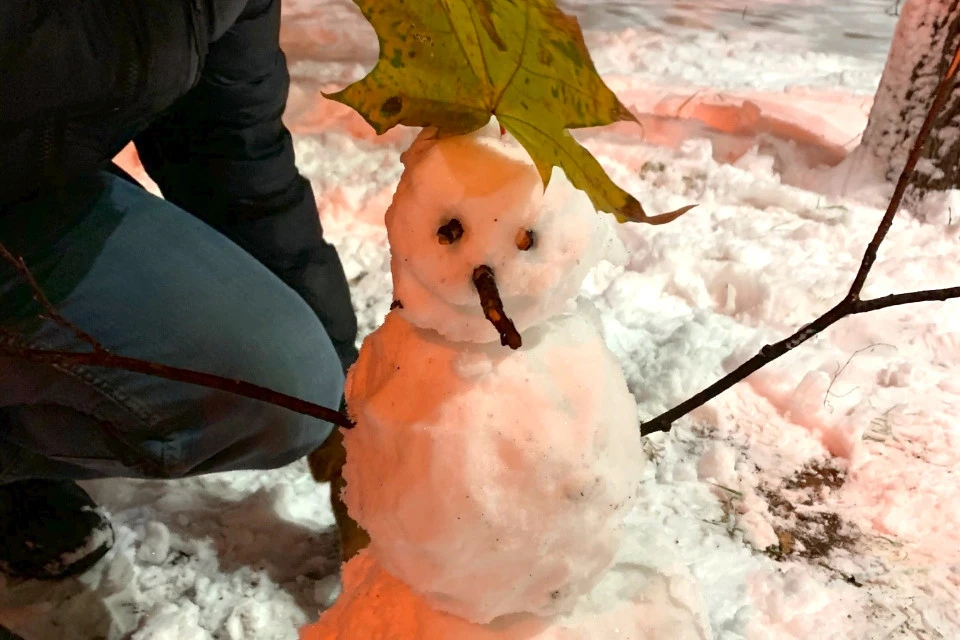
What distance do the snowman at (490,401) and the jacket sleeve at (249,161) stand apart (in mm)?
581

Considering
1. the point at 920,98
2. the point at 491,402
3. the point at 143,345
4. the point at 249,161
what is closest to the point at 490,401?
the point at 491,402

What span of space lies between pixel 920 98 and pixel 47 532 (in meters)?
1.56

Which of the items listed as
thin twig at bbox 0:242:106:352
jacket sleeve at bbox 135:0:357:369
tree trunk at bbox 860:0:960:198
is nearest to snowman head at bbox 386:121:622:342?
thin twig at bbox 0:242:106:352

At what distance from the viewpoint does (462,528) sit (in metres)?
0.37

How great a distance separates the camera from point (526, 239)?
1.12ft

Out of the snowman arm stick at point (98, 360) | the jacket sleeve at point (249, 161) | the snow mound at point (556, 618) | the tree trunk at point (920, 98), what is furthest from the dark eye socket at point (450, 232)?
the tree trunk at point (920, 98)

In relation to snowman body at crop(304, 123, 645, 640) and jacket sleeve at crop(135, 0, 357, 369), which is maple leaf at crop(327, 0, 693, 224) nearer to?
snowman body at crop(304, 123, 645, 640)

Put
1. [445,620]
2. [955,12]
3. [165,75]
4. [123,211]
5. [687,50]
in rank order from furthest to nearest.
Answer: [687,50]
[955,12]
[123,211]
[165,75]
[445,620]

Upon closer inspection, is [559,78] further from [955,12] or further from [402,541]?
[955,12]

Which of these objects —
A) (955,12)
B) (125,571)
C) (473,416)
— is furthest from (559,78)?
(955,12)

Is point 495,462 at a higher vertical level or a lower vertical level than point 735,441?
higher

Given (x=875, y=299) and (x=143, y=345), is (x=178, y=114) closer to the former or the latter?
(x=143, y=345)

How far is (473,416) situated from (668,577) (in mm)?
199

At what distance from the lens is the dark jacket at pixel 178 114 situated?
1.95ft
